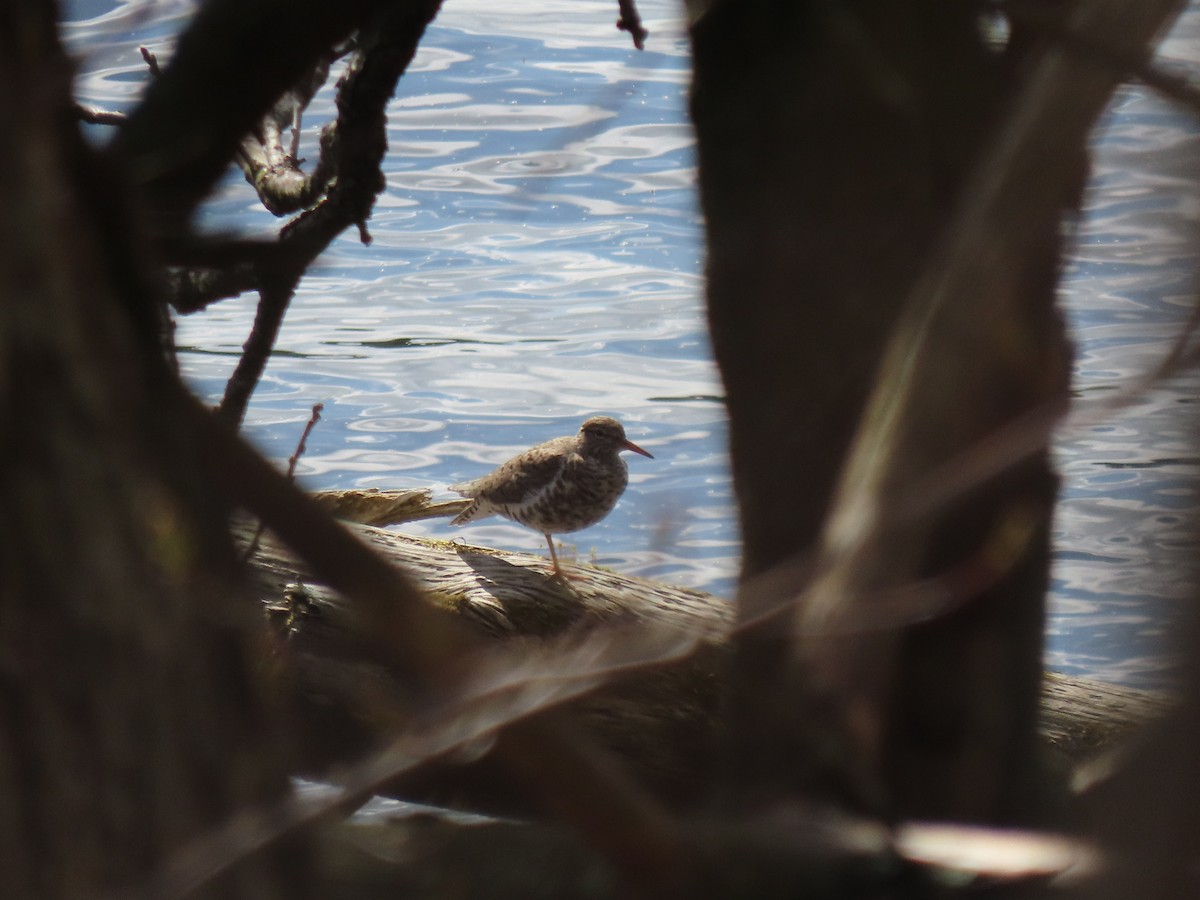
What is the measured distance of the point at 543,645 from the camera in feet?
10.5

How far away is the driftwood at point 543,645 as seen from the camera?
10.5ft

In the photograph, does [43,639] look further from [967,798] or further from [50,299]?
[967,798]

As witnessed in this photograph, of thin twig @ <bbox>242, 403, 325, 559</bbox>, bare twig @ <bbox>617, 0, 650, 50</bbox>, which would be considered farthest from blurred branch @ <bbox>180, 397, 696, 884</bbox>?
bare twig @ <bbox>617, 0, 650, 50</bbox>

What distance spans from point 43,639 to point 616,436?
15.3ft

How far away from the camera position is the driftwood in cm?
320

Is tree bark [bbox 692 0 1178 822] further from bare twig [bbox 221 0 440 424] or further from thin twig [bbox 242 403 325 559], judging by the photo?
bare twig [bbox 221 0 440 424]

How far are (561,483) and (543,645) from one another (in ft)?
6.97

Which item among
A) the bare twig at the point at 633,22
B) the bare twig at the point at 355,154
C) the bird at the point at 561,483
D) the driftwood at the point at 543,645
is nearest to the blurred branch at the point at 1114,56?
the bare twig at the point at 633,22

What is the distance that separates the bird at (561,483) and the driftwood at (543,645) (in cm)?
127

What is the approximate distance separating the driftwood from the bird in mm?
1272

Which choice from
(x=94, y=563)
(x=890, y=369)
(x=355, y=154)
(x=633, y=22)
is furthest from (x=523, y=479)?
(x=94, y=563)

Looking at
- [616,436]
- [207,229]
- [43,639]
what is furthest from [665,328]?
[43,639]

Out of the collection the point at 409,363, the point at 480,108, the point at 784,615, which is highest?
the point at 784,615

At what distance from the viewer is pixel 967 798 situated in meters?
1.40
